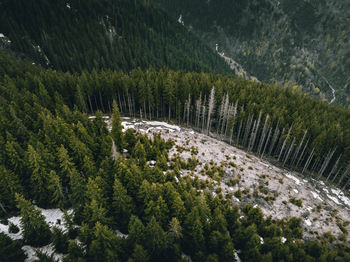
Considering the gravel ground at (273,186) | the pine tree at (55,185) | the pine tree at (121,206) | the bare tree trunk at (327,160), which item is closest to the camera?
the pine tree at (121,206)

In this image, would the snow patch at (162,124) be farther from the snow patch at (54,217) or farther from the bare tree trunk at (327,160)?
the bare tree trunk at (327,160)

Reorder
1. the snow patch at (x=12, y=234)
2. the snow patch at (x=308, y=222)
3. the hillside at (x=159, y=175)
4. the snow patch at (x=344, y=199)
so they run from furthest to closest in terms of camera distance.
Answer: the snow patch at (x=344, y=199) → the snow patch at (x=308, y=222) → the snow patch at (x=12, y=234) → the hillside at (x=159, y=175)

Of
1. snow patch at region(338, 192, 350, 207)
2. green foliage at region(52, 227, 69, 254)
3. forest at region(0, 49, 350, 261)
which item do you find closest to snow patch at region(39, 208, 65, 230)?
forest at region(0, 49, 350, 261)

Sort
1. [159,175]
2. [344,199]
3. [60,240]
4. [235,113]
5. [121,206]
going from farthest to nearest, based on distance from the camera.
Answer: [235,113] < [344,199] < [159,175] < [121,206] < [60,240]

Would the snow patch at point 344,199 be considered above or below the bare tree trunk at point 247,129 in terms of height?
below

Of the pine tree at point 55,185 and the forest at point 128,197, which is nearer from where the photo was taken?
the forest at point 128,197

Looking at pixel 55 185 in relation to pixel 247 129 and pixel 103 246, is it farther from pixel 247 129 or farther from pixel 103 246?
pixel 247 129

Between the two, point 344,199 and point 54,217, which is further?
point 344,199

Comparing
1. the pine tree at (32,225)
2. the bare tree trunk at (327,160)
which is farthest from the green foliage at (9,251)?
the bare tree trunk at (327,160)

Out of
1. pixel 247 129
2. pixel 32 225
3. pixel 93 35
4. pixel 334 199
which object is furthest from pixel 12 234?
pixel 93 35
